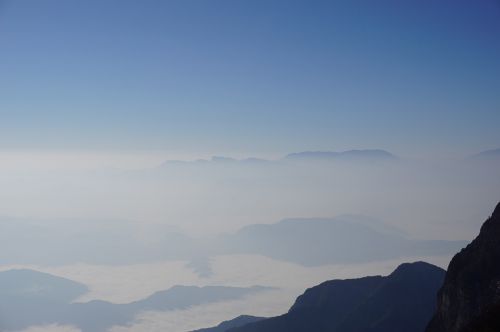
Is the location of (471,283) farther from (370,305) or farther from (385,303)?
(370,305)

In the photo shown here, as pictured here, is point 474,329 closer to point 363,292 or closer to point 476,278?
point 476,278

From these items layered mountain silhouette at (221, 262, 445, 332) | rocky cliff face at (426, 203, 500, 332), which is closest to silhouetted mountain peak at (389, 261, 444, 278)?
layered mountain silhouette at (221, 262, 445, 332)

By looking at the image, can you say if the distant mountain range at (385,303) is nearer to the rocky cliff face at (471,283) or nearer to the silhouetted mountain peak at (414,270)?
the silhouetted mountain peak at (414,270)

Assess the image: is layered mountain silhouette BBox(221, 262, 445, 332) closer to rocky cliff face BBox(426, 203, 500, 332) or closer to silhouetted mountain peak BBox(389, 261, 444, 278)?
silhouetted mountain peak BBox(389, 261, 444, 278)

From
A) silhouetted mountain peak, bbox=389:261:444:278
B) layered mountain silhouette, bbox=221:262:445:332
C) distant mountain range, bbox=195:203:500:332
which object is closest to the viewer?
distant mountain range, bbox=195:203:500:332

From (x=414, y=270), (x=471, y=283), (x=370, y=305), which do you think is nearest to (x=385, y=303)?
(x=370, y=305)

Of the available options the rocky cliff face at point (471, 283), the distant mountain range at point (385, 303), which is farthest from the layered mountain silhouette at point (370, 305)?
the rocky cliff face at point (471, 283)

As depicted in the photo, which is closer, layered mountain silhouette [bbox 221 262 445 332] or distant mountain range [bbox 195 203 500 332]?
distant mountain range [bbox 195 203 500 332]
